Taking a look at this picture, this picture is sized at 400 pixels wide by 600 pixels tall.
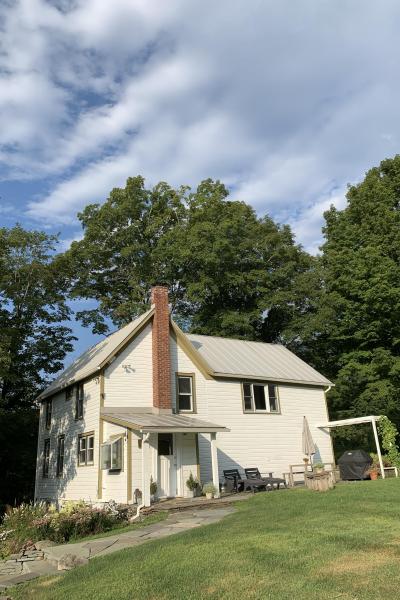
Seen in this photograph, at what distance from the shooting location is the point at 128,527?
1298 centimetres

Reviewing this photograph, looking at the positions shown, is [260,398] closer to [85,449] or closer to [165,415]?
[165,415]

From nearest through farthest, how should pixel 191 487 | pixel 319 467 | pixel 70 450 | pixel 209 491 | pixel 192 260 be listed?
1. pixel 209 491
2. pixel 191 487
3. pixel 319 467
4. pixel 70 450
5. pixel 192 260

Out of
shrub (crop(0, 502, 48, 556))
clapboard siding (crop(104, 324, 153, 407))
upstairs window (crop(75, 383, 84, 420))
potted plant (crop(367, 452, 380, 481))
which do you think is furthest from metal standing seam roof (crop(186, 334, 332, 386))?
shrub (crop(0, 502, 48, 556))

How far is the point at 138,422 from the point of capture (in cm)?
1677

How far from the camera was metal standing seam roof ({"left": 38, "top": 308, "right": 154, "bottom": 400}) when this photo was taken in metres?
19.8

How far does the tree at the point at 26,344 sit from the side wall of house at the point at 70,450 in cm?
508

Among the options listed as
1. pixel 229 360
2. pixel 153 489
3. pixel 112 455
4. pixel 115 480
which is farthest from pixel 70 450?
pixel 229 360

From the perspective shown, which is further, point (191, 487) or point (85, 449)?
point (85, 449)

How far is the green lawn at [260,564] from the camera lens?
19.4 feet

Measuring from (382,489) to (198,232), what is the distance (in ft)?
76.7

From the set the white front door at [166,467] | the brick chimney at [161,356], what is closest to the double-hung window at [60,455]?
the brick chimney at [161,356]

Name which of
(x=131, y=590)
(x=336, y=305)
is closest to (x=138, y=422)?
(x=131, y=590)

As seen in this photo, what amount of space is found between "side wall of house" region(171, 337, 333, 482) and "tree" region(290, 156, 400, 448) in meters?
7.22

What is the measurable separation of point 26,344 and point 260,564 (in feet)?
97.3
